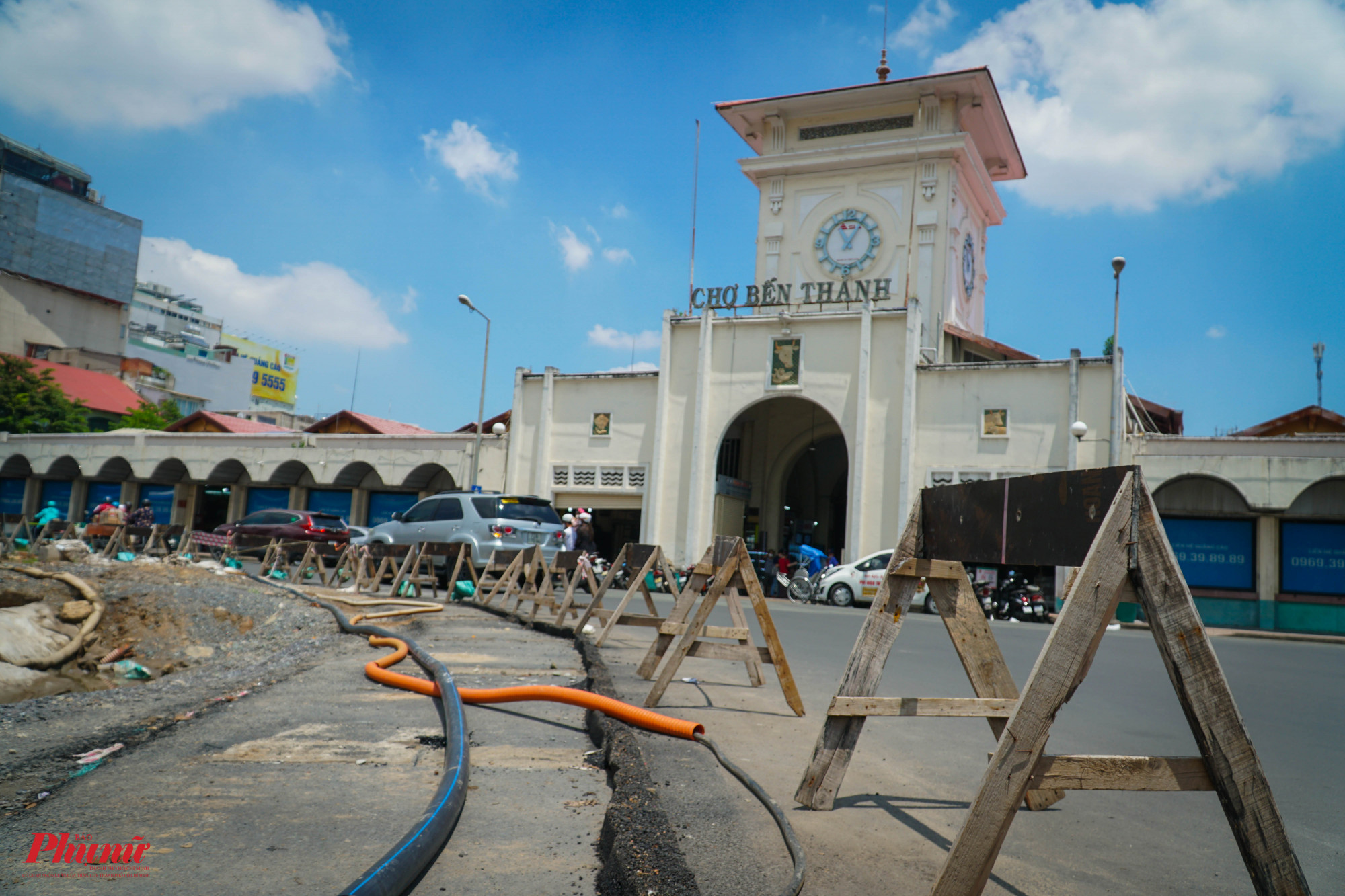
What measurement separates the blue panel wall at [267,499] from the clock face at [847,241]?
21639 mm

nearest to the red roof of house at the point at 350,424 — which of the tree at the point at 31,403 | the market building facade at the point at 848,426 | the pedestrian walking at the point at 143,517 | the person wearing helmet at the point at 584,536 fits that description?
the market building facade at the point at 848,426

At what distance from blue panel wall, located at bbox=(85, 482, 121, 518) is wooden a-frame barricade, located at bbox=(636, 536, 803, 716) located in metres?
37.8

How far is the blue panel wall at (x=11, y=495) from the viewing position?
39531 millimetres

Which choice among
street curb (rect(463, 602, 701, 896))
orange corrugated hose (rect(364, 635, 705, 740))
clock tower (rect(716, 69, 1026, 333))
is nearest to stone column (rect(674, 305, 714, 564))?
clock tower (rect(716, 69, 1026, 333))

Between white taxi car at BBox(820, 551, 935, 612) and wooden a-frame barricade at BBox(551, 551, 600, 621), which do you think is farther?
white taxi car at BBox(820, 551, 935, 612)

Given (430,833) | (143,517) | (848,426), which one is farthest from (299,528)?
(430,833)

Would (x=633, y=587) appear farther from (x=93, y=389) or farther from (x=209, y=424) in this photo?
(x=93, y=389)

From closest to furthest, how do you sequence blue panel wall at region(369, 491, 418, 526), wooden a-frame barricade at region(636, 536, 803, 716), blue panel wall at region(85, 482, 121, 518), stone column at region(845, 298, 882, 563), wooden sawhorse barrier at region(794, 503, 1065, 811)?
wooden sawhorse barrier at region(794, 503, 1065, 811), wooden a-frame barricade at region(636, 536, 803, 716), stone column at region(845, 298, 882, 563), blue panel wall at region(369, 491, 418, 526), blue panel wall at region(85, 482, 121, 518)

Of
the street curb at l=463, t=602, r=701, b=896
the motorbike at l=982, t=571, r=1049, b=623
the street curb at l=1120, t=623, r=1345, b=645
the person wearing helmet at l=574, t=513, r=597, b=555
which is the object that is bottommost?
the street curb at l=1120, t=623, r=1345, b=645

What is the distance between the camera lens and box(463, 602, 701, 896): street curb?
8.86ft

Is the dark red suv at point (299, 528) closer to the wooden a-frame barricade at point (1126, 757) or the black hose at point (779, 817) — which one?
the black hose at point (779, 817)

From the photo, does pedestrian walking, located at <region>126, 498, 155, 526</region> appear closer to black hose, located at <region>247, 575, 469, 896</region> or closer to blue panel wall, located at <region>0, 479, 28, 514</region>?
blue panel wall, located at <region>0, 479, 28, 514</region>

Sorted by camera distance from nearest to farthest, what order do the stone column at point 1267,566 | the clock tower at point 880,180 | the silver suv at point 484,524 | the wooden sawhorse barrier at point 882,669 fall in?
the wooden sawhorse barrier at point 882,669 < the silver suv at point 484,524 < the stone column at point 1267,566 < the clock tower at point 880,180

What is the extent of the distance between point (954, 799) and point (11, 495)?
4777 centimetres
